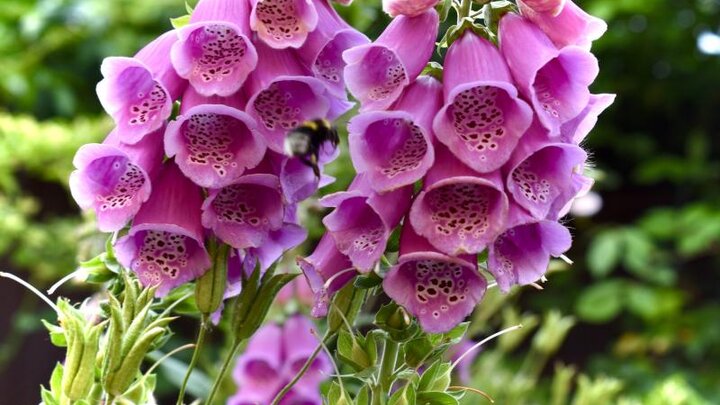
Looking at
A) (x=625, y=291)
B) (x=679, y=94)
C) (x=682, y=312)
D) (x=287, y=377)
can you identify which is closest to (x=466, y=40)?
(x=287, y=377)

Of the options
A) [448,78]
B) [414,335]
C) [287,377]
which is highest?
[448,78]

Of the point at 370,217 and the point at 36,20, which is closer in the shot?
the point at 370,217

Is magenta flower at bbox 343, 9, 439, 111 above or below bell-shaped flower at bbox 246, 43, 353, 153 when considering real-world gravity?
above

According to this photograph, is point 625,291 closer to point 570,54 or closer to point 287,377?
point 287,377

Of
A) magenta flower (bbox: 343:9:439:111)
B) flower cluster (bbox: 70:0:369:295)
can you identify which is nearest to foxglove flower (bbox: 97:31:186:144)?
flower cluster (bbox: 70:0:369:295)

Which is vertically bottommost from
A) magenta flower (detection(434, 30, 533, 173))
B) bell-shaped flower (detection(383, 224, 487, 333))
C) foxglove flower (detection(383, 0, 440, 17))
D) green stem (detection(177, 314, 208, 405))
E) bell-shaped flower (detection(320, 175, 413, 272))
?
green stem (detection(177, 314, 208, 405))

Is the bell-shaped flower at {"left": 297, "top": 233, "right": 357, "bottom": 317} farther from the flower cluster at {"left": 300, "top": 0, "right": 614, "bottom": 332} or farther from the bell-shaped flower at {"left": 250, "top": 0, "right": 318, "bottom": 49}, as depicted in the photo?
the bell-shaped flower at {"left": 250, "top": 0, "right": 318, "bottom": 49}

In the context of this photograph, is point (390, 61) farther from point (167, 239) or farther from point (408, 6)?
point (167, 239)

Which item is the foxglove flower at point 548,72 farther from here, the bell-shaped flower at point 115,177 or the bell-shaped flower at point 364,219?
the bell-shaped flower at point 115,177
